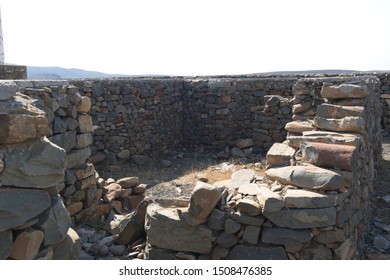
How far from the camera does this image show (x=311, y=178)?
347 cm

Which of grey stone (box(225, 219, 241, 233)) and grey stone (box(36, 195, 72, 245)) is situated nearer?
grey stone (box(36, 195, 72, 245))

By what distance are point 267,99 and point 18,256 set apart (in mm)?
8753

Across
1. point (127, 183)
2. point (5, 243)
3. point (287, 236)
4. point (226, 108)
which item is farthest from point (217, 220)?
point (226, 108)

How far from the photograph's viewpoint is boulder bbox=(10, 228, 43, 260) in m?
2.11

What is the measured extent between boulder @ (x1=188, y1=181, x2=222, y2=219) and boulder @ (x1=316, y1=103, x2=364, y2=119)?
220cm

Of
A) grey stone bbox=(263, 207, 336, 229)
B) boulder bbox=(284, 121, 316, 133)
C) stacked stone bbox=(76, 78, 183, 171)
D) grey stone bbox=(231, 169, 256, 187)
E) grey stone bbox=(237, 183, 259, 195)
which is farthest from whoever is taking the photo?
stacked stone bbox=(76, 78, 183, 171)

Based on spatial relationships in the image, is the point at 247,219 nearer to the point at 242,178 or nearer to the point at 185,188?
the point at 242,178

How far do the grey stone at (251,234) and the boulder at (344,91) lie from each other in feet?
8.56

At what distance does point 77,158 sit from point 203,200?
7.56ft

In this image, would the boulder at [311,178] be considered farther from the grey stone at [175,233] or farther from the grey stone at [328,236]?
the grey stone at [175,233]

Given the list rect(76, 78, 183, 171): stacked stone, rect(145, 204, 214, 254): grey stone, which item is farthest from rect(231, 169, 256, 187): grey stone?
rect(76, 78, 183, 171): stacked stone

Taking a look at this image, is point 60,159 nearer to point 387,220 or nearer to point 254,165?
point 387,220

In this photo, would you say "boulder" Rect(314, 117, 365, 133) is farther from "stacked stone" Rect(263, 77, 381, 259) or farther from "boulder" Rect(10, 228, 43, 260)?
"boulder" Rect(10, 228, 43, 260)

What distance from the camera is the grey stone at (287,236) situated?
3.32 m
